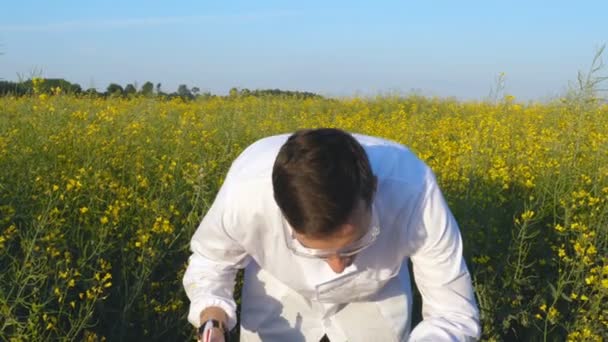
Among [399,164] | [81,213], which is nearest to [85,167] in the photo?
[81,213]

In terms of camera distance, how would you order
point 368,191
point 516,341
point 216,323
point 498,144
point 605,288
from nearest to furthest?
1. point 368,191
2. point 216,323
3. point 605,288
4. point 516,341
5. point 498,144

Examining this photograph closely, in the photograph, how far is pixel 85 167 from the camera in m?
3.30

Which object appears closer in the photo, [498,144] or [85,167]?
[85,167]

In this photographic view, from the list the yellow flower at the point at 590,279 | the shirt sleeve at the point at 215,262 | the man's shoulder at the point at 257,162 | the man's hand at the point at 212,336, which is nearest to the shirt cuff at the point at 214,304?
the shirt sleeve at the point at 215,262

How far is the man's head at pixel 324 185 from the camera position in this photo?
1594mm

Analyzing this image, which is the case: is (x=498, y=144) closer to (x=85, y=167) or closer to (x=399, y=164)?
(x=85, y=167)

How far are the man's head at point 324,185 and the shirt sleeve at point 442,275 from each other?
0.27 meters

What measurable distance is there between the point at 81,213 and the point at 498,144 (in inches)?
97.6

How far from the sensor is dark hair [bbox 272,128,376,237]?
1.59 metres

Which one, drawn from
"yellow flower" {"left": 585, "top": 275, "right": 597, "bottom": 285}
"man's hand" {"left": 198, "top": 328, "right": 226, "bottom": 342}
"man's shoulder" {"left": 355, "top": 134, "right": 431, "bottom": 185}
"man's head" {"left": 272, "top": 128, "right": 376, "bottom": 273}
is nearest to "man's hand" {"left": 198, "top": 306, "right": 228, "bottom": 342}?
"man's hand" {"left": 198, "top": 328, "right": 226, "bottom": 342}

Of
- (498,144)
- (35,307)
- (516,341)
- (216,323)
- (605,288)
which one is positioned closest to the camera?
(216,323)

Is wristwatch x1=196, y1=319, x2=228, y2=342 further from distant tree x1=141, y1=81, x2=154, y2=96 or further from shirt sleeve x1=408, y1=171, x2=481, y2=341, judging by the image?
distant tree x1=141, y1=81, x2=154, y2=96

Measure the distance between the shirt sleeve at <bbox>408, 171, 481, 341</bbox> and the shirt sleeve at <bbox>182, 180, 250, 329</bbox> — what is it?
462mm

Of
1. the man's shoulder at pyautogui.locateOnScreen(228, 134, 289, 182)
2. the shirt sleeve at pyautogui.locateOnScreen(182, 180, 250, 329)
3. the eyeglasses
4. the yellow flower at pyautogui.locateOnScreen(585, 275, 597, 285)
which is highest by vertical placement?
the man's shoulder at pyautogui.locateOnScreen(228, 134, 289, 182)
